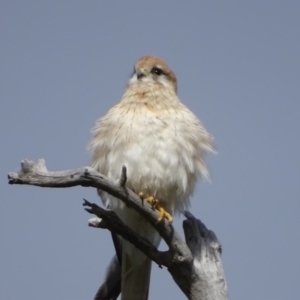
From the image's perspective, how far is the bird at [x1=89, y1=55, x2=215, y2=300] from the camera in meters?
4.88

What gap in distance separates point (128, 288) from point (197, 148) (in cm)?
113

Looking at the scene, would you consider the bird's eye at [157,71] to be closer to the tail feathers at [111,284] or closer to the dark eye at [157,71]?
the dark eye at [157,71]

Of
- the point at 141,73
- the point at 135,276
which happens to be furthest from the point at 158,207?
the point at 141,73

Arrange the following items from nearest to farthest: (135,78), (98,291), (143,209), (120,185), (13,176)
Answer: (13,176) → (120,185) → (143,209) → (98,291) → (135,78)

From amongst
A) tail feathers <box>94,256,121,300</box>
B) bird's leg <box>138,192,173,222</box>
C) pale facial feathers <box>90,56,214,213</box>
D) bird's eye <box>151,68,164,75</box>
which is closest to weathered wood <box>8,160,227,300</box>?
bird's leg <box>138,192,173,222</box>

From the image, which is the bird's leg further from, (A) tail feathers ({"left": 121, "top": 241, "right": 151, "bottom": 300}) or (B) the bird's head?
(B) the bird's head

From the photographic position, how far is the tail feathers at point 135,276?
5.19m

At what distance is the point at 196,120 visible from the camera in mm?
5219

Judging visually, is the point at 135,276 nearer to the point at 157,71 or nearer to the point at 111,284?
the point at 111,284

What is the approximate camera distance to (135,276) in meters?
5.28

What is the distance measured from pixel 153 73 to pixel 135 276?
164 cm

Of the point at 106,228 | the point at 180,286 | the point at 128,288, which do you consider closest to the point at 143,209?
the point at 106,228

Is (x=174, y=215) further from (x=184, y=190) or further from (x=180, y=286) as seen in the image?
(x=180, y=286)

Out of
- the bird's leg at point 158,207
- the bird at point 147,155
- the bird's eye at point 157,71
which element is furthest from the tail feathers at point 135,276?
the bird's eye at point 157,71
